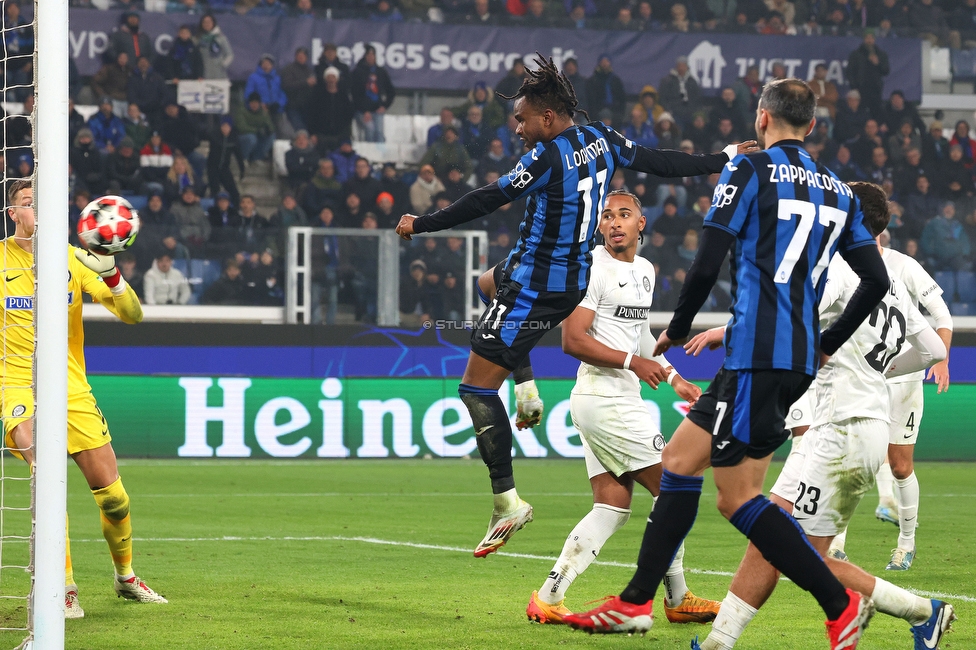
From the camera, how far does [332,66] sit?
65.1ft

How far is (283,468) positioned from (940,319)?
27.4 ft

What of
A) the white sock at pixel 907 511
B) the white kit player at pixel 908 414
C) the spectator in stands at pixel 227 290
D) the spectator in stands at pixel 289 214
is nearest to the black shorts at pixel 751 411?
the white kit player at pixel 908 414

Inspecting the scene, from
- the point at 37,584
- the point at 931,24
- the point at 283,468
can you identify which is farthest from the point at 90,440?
the point at 931,24

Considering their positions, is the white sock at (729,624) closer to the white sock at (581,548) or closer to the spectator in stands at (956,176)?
the white sock at (581,548)

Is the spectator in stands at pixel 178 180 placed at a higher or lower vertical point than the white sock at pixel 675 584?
higher

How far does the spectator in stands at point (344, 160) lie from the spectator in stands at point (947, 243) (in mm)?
8616

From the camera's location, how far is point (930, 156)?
67.5 feet

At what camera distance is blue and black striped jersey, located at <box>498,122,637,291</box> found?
585 cm

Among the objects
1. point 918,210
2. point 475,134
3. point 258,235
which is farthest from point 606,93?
point 258,235

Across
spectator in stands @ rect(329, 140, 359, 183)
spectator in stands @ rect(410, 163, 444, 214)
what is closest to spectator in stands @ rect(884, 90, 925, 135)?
spectator in stands @ rect(410, 163, 444, 214)

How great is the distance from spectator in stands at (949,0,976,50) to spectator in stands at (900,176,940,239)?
155 inches

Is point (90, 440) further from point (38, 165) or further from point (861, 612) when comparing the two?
point (861, 612)

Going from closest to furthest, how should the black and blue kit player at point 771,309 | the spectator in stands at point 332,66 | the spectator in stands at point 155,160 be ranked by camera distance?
the black and blue kit player at point 771,309
the spectator in stands at point 155,160
the spectator in stands at point 332,66

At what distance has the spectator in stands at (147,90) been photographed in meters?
19.0
